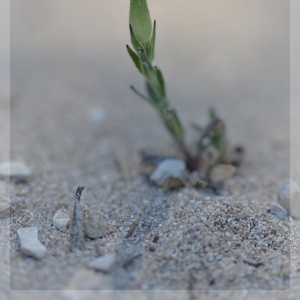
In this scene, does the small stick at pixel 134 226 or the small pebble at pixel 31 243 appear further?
the small stick at pixel 134 226

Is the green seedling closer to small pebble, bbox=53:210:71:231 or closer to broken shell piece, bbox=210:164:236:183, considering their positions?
broken shell piece, bbox=210:164:236:183

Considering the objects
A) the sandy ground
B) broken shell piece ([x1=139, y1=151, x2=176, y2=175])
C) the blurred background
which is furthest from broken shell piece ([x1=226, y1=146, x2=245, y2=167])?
broken shell piece ([x1=139, y1=151, x2=176, y2=175])

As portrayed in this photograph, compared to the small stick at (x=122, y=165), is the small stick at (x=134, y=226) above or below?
below

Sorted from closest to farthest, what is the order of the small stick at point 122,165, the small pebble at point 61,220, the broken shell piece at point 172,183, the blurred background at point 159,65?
1. the small pebble at point 61,220
2. the broken shell piece at point 172,183
3. the small stick at point 122,165
4. the blurred background at point 159,65

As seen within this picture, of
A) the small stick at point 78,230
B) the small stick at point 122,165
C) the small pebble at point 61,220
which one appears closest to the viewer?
the small stick at point 78,230

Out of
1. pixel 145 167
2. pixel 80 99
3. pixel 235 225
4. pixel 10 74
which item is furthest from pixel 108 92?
pixel 235 225

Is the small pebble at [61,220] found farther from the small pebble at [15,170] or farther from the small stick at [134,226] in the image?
the small pebble at [15,170]

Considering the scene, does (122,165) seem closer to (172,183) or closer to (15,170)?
(172,183)

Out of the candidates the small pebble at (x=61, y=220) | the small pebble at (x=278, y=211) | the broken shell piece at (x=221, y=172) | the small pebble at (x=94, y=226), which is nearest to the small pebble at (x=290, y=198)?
the small pebble at (x=278, y=211)
